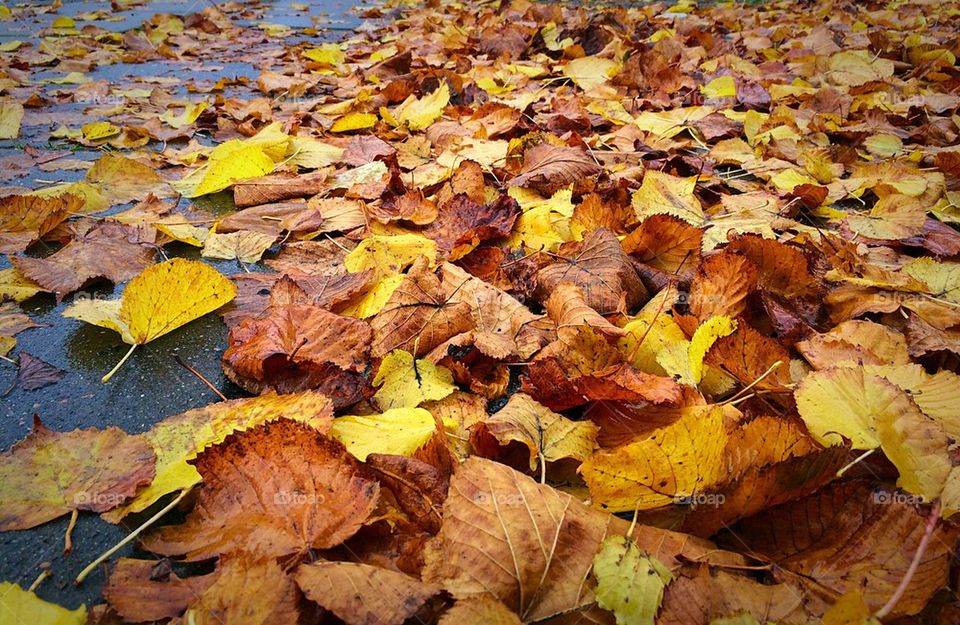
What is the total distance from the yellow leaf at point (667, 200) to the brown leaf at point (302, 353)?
86 cm

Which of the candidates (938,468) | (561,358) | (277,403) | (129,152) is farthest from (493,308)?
(129,152)

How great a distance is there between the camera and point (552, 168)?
172cm

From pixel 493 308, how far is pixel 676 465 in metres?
0.54

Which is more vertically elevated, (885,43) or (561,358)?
(885,43)

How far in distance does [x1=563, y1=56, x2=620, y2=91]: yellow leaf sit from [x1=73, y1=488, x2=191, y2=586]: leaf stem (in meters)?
2.70

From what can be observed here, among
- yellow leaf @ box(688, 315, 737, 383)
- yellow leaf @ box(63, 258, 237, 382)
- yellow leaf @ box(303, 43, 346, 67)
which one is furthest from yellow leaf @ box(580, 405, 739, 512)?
yellow leaf @ box(303, 43, 346, 67)

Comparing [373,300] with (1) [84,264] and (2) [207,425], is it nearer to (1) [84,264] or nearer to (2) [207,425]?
(2) [207,425]

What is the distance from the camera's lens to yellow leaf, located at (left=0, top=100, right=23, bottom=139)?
2281 millimetres

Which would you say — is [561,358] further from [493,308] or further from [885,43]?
[885,43]

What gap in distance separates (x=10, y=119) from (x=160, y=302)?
1.90 meters

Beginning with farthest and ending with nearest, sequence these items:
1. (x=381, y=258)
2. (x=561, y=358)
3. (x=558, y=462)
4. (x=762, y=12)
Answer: (x=762, y=12) → (x=381, y=258) → (x=561, y=358) → (x=558, y=462)

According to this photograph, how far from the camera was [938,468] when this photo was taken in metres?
0.74

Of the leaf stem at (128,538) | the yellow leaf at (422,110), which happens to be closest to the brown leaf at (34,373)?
the leaf stem at (128,538)

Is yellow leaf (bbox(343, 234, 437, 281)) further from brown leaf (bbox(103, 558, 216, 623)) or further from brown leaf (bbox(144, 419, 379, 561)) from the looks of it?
brown leaf (bbox(103, 558, 216, 623))
